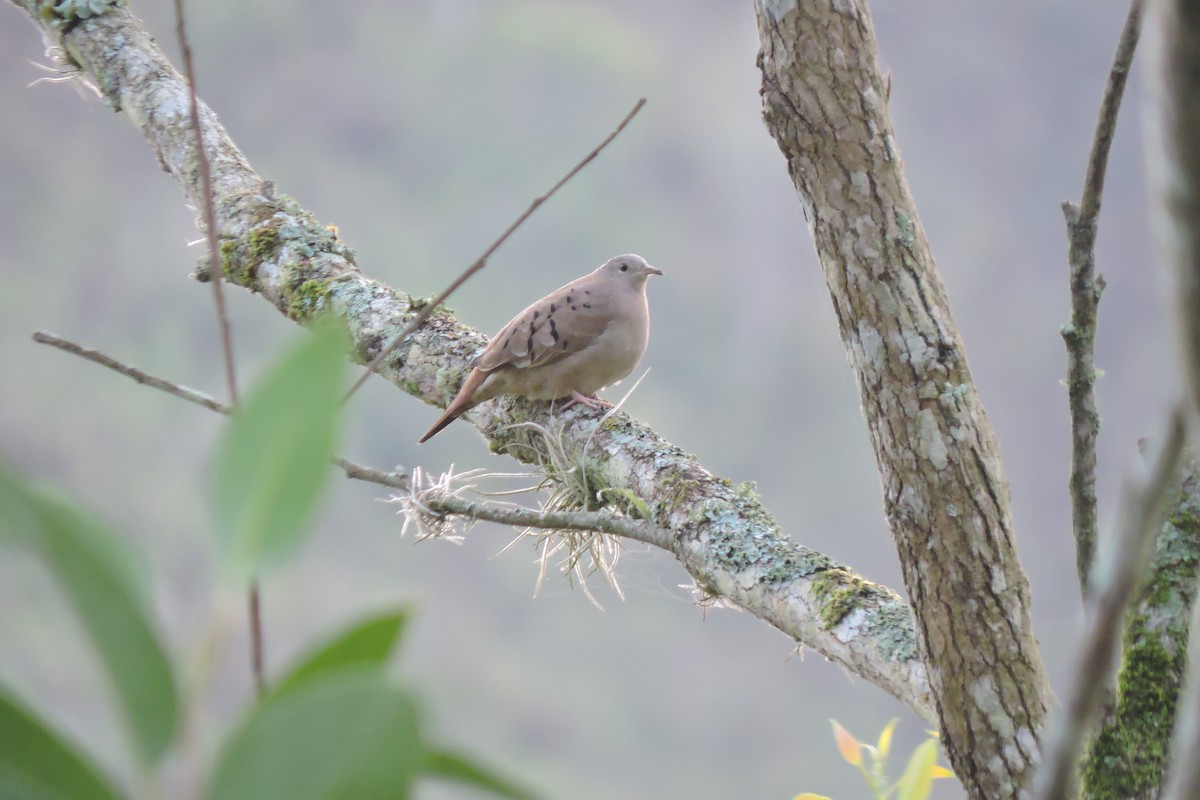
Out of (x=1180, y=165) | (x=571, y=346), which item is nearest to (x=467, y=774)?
(x=1180, y=165)

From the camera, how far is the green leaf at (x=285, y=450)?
0.33 metres

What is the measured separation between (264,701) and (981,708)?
91cm

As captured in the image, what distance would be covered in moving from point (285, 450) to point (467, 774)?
0.41 ft

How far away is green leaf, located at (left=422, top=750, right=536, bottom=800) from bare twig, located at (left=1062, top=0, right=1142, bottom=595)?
2.81ft

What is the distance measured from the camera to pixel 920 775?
1098 millimetres

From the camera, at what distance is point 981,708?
105cm

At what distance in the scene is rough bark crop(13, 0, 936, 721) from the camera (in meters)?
1.29

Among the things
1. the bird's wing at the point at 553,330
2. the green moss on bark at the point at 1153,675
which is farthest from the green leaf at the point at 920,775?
the bird's wing at the point at 553,330

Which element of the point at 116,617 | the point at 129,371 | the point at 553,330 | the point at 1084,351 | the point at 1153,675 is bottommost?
the point at 129,371

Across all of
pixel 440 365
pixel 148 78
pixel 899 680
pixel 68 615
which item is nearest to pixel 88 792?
pixel 68 615

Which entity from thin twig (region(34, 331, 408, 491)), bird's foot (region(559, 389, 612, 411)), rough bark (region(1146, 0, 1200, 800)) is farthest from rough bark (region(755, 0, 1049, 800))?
bird's foot (region(559, 389, 612, 411))

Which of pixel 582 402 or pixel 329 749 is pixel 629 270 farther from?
pixel 329 749

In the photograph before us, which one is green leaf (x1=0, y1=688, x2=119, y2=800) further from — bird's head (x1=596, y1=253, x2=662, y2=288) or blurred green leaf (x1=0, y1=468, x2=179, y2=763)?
bird's head (x1=596, y1=253, x2=662, y2=288)

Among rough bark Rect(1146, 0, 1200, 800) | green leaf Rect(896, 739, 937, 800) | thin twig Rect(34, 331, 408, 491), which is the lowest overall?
thin twig Rect(34, 331, 408, 491)
